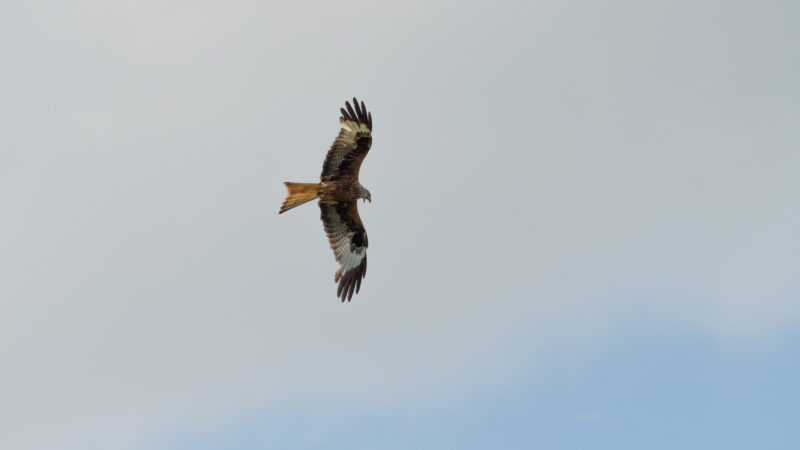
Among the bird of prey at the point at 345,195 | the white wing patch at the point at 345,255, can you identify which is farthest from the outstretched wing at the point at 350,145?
the white wing patch at the point at 345,255

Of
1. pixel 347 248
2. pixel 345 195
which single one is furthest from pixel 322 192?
pixel 347 248

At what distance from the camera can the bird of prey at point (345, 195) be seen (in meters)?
20.1

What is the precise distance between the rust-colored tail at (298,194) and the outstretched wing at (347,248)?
1.58 m

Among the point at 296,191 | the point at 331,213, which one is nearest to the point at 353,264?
the point at 331,213

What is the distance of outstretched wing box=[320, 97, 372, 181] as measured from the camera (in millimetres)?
20391

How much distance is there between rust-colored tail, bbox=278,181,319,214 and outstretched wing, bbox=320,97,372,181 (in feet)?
2.25

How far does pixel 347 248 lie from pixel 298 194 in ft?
8.50

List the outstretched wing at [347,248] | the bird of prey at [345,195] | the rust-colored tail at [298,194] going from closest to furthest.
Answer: the rust-colored tail at [298,194]
the bird of prey at [345,195]
the outstretched wing at [347,248]

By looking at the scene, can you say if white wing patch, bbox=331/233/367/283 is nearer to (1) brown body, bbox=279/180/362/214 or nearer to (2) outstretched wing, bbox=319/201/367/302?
(2) outstretched wing, bbox=319/201/367/302

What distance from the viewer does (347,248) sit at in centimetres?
2170

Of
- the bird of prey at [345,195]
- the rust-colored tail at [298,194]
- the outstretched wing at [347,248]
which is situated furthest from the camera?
the outstretched wing at [347,248]

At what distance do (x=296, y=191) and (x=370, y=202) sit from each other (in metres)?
1.79

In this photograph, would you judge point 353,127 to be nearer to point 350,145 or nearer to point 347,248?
point 350,145

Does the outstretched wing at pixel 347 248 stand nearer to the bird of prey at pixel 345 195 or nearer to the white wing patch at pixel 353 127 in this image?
the bird of prey at pixel 345 195
